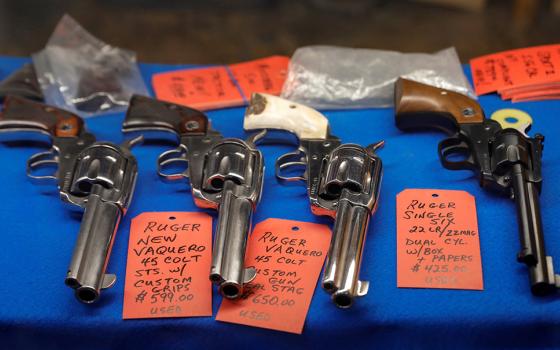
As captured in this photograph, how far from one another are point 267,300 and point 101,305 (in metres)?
0.29

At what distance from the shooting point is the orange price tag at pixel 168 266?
1180mm

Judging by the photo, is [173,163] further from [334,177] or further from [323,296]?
[323,296]

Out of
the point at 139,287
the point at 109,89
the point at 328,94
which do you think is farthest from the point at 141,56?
the point at 139,287

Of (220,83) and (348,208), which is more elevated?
(220,83)

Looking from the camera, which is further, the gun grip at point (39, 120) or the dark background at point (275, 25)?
the dark background at point (275, 25)

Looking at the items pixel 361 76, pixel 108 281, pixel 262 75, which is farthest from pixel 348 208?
pixel 262 75

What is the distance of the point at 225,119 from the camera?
1678 mm

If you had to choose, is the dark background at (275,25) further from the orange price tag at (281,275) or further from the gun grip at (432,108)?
the orange price tag at (281,275)

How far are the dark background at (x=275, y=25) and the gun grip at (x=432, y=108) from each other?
59.5 inches

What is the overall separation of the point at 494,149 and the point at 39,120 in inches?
38.1

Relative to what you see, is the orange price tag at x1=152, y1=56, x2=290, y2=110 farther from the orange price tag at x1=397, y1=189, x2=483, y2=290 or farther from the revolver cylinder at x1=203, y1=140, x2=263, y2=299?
the orange price tag at x1=397, y1=189, x2=483, y2=290

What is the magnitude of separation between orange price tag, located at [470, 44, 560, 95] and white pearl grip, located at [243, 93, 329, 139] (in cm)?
45

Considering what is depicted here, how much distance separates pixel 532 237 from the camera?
1.17 metres

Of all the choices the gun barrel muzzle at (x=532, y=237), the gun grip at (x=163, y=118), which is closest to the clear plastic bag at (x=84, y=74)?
the gun grip at (x=163, y=118)
